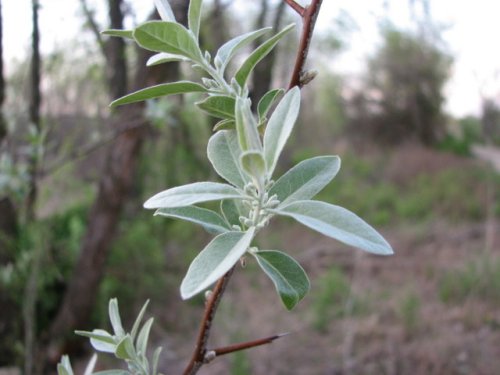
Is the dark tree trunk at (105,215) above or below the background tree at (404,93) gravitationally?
below

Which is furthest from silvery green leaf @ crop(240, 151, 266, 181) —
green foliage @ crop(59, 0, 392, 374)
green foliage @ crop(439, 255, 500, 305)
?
green foliage @ crop(439, 255, 500, 305)

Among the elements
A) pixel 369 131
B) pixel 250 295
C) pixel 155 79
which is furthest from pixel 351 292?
pixel 369 131

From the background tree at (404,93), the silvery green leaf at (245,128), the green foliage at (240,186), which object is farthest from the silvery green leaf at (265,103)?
the background tree at (404,93)

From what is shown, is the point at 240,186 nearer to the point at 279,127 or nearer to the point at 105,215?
the point at 279,127

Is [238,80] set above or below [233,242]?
above

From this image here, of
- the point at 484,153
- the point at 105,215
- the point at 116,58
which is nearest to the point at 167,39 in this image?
the point at 116,58

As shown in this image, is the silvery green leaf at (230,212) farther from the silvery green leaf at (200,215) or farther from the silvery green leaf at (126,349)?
the silvery green leaf at (126,349)

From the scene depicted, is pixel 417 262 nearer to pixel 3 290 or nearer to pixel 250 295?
pixel 250 295
